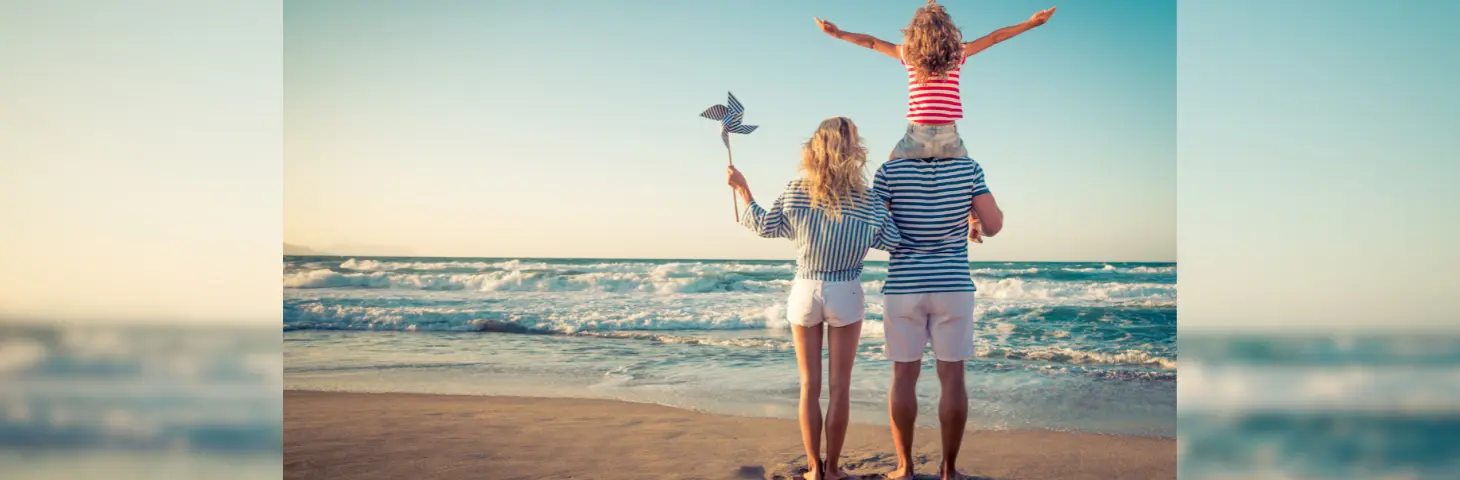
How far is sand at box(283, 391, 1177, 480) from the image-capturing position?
10.4 ft

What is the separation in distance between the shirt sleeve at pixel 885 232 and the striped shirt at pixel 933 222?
0.17 ft

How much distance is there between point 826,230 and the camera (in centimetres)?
258

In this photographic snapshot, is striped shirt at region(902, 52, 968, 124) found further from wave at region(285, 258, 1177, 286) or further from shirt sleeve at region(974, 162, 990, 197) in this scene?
wave at region(285, 258, 1177, 286)

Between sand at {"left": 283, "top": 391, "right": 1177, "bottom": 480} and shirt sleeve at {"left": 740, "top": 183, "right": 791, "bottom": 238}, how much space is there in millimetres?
929

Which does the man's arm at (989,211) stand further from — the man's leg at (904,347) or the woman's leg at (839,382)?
the woman's leg at (839,382)

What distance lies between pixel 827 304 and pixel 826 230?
22cm
